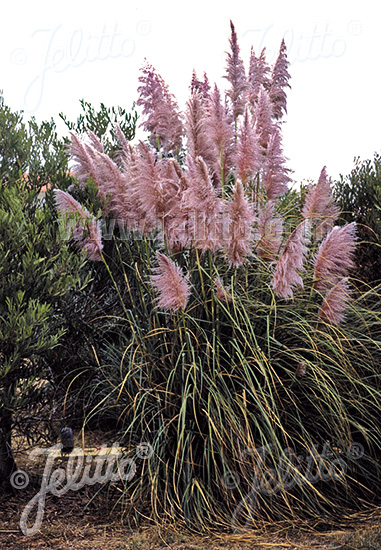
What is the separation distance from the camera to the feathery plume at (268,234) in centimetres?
399

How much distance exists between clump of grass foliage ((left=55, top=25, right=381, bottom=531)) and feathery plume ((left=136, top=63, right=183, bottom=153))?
0.56 m

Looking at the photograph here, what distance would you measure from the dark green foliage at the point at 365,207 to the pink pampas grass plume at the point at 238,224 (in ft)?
9.53

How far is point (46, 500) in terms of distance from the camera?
3945 mm

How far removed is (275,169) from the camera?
168 inches

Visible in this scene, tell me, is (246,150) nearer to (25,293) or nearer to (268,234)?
(268,234)

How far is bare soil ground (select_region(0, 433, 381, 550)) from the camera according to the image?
324 cm

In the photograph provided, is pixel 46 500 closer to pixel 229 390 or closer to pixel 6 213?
pixel 229 390

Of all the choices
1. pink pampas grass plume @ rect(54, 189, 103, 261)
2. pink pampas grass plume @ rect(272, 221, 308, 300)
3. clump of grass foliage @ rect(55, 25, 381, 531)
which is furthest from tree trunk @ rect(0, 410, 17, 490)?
pink pampas grass plume @ rect(272, 221, 308, 300)

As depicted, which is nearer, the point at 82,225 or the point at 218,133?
the point at 218,133

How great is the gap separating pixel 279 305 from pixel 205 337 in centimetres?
68

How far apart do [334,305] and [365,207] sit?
285 cm

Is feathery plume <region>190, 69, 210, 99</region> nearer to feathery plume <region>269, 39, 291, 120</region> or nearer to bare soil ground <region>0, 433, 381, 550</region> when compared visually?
feathery plume <region>269, 39, 291, 120</region>

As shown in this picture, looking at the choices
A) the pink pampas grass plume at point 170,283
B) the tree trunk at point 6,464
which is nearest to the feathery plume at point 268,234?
the pink pampas grass plume at point 170,283

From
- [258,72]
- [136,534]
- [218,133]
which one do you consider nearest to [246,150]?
[218,133]
